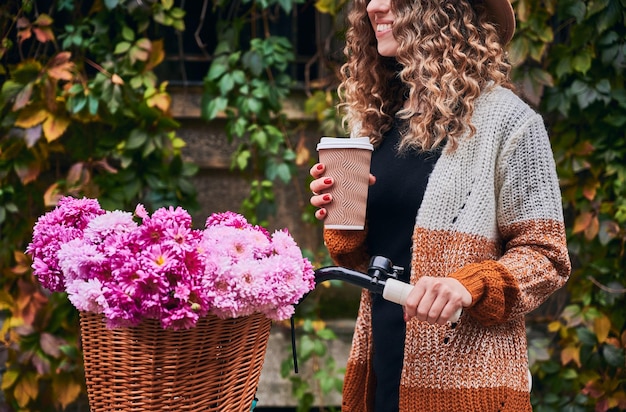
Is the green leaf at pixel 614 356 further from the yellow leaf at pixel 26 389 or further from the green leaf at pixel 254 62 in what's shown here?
the yellow leaf at pixel 26 389

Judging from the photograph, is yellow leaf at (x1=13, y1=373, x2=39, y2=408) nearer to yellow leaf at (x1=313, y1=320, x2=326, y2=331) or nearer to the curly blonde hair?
yellow leaf at (x1=313, y1=320, x2=326, y2=331)

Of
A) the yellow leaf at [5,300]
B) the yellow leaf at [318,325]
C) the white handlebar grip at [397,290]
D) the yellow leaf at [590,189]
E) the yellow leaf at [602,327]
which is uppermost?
the white handlebar grip at [397,290]

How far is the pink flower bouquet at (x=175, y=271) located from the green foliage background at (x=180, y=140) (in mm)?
2012

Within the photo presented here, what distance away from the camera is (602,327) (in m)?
3.29

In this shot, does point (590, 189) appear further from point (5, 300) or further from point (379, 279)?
point (5, 300)

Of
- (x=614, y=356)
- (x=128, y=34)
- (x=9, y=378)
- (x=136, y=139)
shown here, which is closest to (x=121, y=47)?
(x=128, y=34)

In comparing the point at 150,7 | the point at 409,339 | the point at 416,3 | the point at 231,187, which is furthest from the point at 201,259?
the point at 231,187

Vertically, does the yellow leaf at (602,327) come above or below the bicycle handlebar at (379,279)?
below

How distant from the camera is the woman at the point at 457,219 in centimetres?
151

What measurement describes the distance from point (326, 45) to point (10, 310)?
1.80 metres

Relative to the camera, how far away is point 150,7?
10.5 ft

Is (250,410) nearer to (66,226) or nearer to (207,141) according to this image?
(66,226)

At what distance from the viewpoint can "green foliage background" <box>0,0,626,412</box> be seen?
3154 millimetres

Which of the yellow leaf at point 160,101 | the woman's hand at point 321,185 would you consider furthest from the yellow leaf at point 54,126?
the woman's hand at point 321,185
